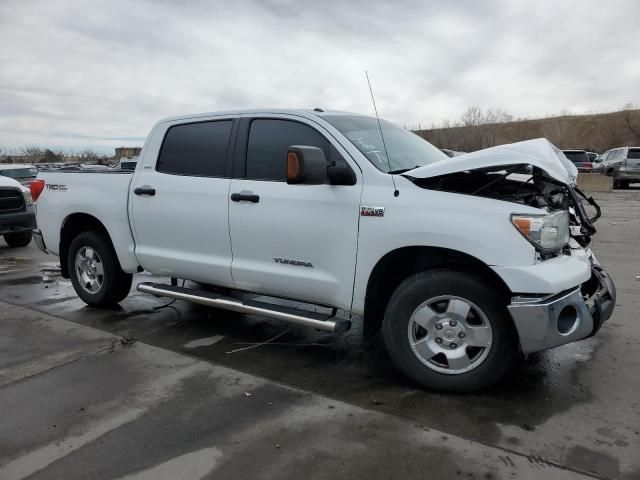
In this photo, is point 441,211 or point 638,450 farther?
point 441,211

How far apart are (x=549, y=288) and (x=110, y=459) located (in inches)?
104

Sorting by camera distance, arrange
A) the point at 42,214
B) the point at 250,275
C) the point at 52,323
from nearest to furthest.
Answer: the point at 250,275, the point at 52,323, the point at 42,214

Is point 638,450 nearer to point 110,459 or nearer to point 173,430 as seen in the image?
point 173,430

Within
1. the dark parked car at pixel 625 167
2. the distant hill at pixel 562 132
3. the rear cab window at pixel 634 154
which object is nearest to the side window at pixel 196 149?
the dark parked car at pixel 625 167

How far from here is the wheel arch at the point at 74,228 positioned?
18.7 ft

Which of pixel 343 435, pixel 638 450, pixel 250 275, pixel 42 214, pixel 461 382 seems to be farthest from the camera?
pixel 42 214

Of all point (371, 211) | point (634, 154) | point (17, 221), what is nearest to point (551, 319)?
point (371, 211)

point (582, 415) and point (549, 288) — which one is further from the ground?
point (549, 288)

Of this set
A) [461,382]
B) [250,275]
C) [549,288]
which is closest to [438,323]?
[461,382]

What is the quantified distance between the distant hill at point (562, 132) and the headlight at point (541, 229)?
6338cm

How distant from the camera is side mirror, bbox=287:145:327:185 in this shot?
3.67 meters

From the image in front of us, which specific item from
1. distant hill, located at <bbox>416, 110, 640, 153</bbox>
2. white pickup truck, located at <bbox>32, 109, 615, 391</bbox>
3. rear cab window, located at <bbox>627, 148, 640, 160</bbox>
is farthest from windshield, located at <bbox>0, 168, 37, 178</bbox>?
distant hill, located at <bbox>416, 110, 640, 153</bbox>

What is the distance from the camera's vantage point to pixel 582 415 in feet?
10.9

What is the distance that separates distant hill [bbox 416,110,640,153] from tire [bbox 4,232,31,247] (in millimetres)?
58611
